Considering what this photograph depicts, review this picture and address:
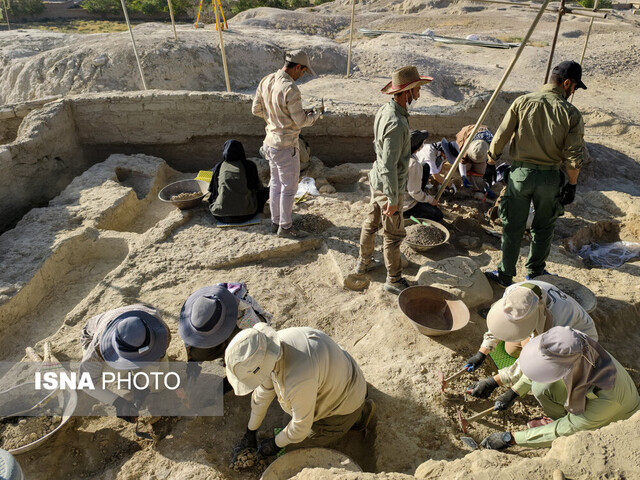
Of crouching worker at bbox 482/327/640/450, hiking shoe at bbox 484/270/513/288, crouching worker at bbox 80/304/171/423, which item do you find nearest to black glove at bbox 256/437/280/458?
crouching worker at bbox 80/304/171/423

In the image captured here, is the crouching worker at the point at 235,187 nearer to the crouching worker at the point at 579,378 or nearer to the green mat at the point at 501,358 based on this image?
the green mat at the point at 501,358

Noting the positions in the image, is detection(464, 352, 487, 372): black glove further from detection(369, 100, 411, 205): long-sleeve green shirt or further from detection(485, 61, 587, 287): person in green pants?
detection(369, 100, 411, 205): long-sleeve green shirt

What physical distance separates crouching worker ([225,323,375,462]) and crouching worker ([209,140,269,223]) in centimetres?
282

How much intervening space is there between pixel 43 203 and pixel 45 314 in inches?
99.8

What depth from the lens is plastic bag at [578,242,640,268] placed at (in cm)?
507

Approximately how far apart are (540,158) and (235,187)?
317cm

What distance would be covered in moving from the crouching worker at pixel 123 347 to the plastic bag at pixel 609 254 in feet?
15.5

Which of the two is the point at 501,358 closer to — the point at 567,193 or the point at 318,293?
the point at 567,193

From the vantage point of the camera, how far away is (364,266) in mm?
4551

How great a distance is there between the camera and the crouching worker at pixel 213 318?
298 cm

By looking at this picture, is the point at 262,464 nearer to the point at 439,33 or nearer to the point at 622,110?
the point at 622,110

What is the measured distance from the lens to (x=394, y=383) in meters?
3.36

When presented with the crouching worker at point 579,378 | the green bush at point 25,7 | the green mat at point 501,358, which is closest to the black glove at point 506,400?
the crouching worker at point 579,378

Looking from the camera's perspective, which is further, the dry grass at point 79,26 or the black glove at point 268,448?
the dry grass at point 79,26
